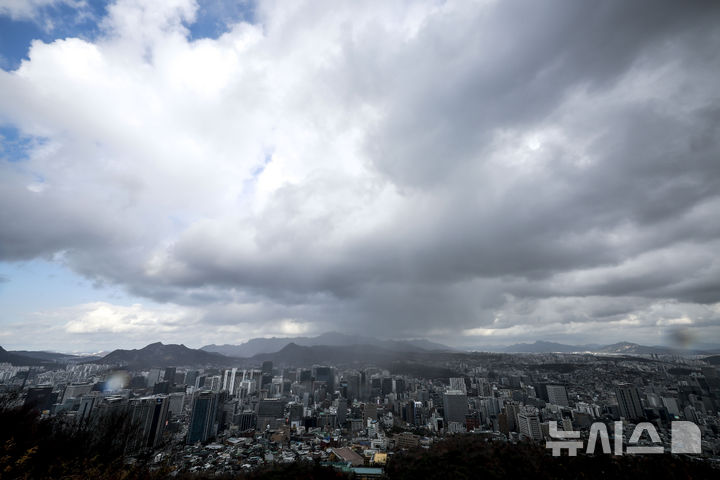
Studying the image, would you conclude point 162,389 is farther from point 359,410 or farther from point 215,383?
point 359,410

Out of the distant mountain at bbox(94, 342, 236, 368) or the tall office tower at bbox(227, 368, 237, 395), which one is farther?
the distant mountain at bbox(94, 342, 236, 368)

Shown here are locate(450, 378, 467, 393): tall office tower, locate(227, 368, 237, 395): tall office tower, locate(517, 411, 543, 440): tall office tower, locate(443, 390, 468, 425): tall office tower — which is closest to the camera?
locate(517, 411, 543, 440): tall office tower

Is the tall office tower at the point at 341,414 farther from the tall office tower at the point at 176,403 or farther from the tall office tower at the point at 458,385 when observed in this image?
the tall office tower at the point at 458,385

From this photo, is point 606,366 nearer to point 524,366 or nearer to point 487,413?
point 524,366

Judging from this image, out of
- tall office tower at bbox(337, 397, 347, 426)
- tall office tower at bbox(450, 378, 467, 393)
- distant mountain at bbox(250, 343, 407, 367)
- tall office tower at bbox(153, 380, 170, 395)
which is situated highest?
distant mountain at bbox(250, 343, 407, 367)

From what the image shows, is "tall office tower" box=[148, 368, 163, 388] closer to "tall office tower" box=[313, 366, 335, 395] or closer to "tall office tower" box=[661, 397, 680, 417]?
"tall office tower" box=[313, 366, 335, 395]

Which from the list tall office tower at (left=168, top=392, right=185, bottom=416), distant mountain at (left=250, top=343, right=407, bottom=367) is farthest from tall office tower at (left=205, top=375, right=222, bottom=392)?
distant mountain at (left=250, top=343, right=407, bottom=367)
